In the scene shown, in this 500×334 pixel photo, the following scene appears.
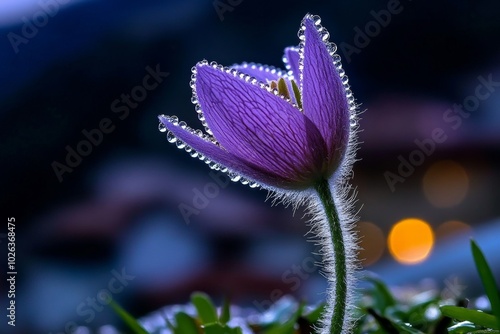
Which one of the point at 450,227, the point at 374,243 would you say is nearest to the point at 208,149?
the point at 374,243

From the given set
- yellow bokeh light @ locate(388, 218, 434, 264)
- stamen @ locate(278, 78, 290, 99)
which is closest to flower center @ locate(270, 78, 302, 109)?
stamen @ locate(278, 78, 290, 99)

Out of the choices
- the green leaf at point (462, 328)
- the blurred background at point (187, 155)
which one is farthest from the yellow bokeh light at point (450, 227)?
the green leaf at point (462, 328)

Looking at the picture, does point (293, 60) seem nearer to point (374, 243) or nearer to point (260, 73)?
point (260, 73)

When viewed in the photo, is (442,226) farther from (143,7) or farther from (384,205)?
(143,7)

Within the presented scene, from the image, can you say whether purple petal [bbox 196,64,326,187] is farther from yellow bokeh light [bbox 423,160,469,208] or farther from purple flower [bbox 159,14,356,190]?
yellow bokeh light [bbox 423,160,469,208]

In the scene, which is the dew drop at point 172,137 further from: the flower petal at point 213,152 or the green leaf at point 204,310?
the green leaf at point 204,310
